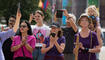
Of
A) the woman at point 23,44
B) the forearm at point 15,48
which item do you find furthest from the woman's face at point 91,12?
the forearm at point 15,48

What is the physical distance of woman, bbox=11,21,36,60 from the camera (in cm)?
477

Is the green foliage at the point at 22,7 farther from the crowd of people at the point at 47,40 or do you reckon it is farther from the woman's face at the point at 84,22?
the woman's face at the point at 84,22

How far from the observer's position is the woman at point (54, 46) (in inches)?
189

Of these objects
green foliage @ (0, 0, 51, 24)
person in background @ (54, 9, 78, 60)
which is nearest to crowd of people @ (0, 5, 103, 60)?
person in background @ (54, 9, 78, 60)

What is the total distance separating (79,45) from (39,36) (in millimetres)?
1515

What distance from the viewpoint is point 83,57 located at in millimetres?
4453

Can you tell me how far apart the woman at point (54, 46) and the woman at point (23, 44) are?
23 centimetres

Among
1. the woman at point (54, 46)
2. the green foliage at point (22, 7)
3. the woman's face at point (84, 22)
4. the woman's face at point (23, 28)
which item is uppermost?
the woman's face at point (84, 22)

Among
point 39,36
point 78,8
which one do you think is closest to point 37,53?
point 39,36

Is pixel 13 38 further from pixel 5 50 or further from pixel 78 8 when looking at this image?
pixel 78 8

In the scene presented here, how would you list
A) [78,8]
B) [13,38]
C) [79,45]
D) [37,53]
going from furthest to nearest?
[78,8] → [37,53] → [13,38] → [79,45]

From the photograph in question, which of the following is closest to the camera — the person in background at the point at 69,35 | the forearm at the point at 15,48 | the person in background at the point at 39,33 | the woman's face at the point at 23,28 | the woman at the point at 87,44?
the woman at the point at 87,44

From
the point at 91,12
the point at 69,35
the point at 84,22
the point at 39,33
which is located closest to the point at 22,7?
the point at 69,35

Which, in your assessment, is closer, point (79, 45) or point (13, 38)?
point (79, 45)
